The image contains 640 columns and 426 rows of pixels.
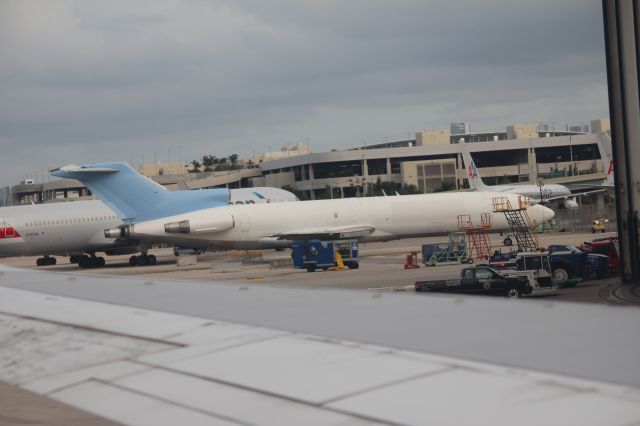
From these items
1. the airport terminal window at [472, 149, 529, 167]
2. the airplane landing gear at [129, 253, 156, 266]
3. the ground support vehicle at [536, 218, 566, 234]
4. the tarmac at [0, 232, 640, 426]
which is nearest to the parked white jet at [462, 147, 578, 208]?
the ground support vehicle at [536, 218, 566, 234]

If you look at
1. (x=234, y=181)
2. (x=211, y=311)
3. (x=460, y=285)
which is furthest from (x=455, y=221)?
(x=234, y=181)

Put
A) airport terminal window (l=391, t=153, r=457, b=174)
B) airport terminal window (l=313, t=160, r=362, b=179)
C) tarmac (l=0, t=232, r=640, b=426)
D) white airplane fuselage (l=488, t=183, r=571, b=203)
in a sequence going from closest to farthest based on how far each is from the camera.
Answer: tarmac (l=0, t=232, r=640, b=426) < white airplane fuselage (l=488, t=183, r=571, b=203) < airport terminal window (l=313, t=160, r=362, b=179) < airport terminal window (l=391, t=153, r=457, b=174)

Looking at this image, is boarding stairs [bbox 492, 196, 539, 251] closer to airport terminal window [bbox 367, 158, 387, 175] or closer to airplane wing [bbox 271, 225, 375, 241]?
airplane wing [bbox 271, 225, 375, 241]

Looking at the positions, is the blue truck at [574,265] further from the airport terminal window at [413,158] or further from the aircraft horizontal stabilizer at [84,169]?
the airport terminal window at [413,158]

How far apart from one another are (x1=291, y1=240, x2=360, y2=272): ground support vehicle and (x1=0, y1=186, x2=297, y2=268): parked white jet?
11.6 meters

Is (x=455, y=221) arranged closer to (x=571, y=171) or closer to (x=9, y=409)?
(x=9, y=409)

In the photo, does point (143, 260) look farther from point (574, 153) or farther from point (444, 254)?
point (574, 153)

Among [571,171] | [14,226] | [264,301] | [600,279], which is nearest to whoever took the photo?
[264,301]

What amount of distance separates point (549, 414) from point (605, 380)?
1.16ft

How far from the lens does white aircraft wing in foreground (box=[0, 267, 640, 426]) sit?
11.3 ft

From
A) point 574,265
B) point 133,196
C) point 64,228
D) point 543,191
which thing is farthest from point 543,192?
point 574,265

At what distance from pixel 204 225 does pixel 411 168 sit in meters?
62.9

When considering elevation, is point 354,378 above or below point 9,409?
above

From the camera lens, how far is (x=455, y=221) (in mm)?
47344
